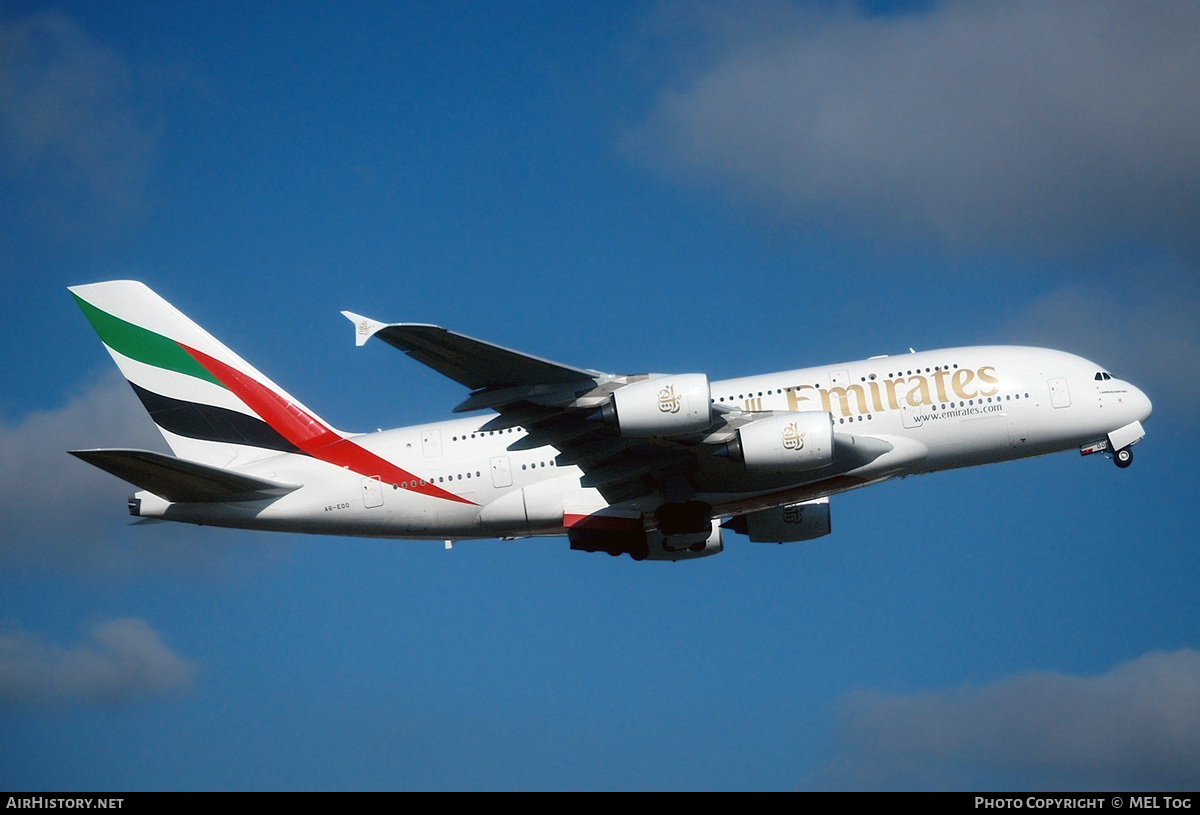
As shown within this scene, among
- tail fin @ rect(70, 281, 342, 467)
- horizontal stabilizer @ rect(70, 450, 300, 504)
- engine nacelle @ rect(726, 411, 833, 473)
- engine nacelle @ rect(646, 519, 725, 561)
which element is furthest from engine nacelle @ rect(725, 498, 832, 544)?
horizontal stabilizer @ rect(70, 450, 300, 504)

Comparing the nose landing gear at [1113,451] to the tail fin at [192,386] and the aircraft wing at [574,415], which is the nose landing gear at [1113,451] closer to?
the aircraft wing at [574,415]

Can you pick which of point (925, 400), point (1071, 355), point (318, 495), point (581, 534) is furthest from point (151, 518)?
point (1071, 355)

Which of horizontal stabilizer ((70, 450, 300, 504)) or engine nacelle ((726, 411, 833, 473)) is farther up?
horizontal stabilizer ((70, 450, 300, 504))

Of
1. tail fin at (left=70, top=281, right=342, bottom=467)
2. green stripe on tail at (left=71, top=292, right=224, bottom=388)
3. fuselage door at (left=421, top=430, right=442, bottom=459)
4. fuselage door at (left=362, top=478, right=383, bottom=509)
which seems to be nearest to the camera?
fuselage door at (left=362, top=478, right=383, bottom=509)

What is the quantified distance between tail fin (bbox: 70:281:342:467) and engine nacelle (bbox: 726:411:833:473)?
13494mm

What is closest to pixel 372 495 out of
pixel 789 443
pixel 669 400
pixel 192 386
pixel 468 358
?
pixel 192 386

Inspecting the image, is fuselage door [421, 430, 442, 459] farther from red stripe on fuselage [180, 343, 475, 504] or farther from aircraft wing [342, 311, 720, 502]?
Answer: aircraft wing [342, 311, 720, 502]

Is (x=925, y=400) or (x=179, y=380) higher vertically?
(x=179, y=380)

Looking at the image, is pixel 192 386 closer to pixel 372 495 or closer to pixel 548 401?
pixel 372 495

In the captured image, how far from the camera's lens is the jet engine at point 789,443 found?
34.4 meters

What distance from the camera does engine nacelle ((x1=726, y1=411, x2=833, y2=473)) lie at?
1353 inches

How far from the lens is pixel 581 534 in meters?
38.8
